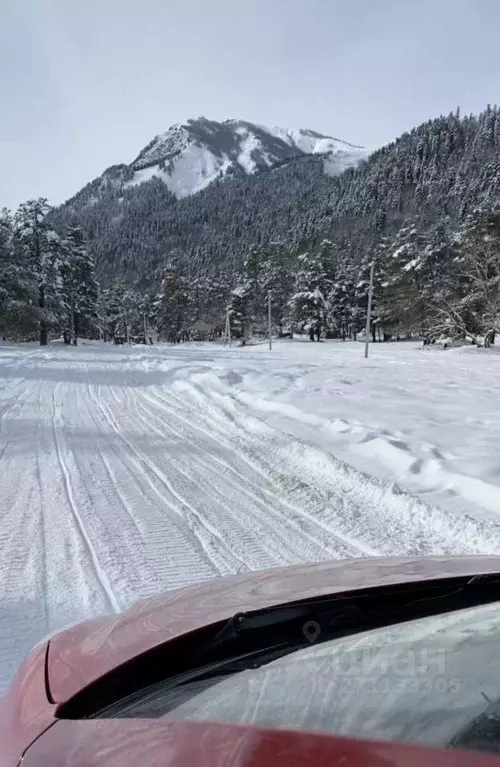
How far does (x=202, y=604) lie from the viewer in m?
1.78

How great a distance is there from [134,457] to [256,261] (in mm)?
62910

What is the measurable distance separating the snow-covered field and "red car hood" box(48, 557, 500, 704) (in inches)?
44.0

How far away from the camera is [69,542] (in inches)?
160

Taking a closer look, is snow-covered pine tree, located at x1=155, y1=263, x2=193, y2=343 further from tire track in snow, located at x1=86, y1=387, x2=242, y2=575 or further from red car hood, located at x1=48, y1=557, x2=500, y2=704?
red car hood, located at x1=48, y1=557, x2=500, y2=704

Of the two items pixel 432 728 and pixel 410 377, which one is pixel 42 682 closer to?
pixel 432 728

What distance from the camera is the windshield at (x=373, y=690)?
1040 mm

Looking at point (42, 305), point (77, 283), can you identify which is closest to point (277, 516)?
point (42, 305)

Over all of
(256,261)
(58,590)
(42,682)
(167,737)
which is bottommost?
(58,590)

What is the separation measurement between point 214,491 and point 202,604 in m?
3.56

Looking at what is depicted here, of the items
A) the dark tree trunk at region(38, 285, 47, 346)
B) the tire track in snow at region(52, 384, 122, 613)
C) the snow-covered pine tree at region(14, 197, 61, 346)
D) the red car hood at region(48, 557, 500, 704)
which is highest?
the snow-covered pine tree at region(14, 197, 61, 346)

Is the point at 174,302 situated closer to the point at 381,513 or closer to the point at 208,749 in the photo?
the point at 381,513

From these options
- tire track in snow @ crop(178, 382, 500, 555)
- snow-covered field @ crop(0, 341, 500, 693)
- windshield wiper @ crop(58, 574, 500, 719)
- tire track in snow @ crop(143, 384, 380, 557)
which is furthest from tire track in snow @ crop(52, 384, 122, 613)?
tire track in snow @ crop(178, 382, 500, 555)

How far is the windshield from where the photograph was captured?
1.04 m

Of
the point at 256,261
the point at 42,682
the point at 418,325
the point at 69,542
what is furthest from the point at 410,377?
the point at 256,261
